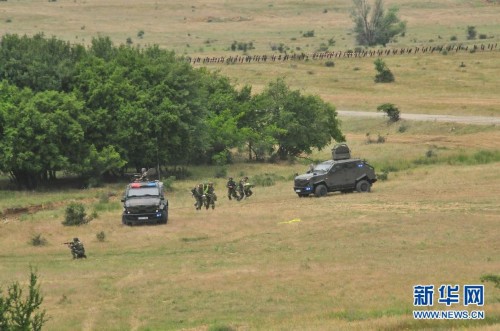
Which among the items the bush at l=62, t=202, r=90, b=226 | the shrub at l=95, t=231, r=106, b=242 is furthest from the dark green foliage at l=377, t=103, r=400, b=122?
the shrub at l=95, t=231, r=106, b=242

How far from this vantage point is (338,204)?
4475cm

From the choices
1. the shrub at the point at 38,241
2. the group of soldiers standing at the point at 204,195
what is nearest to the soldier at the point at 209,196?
the group of soldiers standing at the point at 204,195

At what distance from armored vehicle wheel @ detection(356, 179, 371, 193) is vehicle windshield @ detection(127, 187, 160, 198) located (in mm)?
11438

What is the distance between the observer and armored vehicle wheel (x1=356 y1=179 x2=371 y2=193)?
48.6m

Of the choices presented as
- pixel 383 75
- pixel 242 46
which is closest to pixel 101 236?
pixel 383 75

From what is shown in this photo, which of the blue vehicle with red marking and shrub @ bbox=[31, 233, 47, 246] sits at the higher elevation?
the blue vehicle with red marking

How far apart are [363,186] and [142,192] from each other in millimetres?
12293

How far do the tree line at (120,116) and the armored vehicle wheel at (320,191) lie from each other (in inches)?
539

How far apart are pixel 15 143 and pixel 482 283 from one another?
32782 millimetres

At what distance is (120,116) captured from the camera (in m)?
59.2

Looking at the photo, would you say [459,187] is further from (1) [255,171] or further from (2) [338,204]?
(1) [255,171]

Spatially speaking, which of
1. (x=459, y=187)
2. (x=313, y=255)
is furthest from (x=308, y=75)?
(x=313, y=255)

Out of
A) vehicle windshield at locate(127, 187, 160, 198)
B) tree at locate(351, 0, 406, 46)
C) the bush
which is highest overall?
tree at locate(351, 0, 406, 46)

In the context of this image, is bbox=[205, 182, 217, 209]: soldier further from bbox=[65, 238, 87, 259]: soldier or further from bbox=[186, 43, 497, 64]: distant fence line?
bbox=[186, 43, 497, 64]: distant fence line
